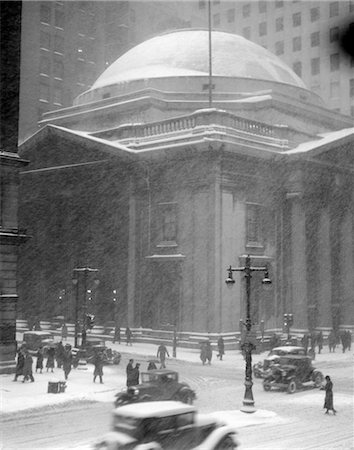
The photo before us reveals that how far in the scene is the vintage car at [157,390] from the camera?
1767cm

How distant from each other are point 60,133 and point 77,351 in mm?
17271

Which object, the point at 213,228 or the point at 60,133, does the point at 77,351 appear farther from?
the point at 60,133

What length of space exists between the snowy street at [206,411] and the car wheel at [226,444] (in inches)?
54.4

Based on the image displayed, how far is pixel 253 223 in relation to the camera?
126 ft

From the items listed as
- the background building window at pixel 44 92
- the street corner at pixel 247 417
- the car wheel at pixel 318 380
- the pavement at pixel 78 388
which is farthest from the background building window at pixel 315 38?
the street corner at pixel 247 417

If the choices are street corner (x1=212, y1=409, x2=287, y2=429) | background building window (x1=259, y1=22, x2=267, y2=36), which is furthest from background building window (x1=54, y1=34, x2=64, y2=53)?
street corner (x1=212, y1=409, x2=287, y2=429)

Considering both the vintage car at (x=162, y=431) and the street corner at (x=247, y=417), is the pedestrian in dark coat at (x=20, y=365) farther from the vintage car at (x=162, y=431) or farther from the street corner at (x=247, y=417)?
the vintage car at (x=162, y=431)

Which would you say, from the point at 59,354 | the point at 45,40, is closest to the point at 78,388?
the point at 59,354

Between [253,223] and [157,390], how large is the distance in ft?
68.6

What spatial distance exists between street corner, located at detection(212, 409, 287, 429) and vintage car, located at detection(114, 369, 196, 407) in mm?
1256

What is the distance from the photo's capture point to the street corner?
17.0 m

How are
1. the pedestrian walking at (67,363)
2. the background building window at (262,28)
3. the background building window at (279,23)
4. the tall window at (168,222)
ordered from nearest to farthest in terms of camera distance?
the pedestrian walking at (67,363)
the tall window at (168,222)
the background building window at (279,23)
the background building window at (262,28)

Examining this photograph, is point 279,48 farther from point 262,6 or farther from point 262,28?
point 262,6

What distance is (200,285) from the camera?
35.9m
